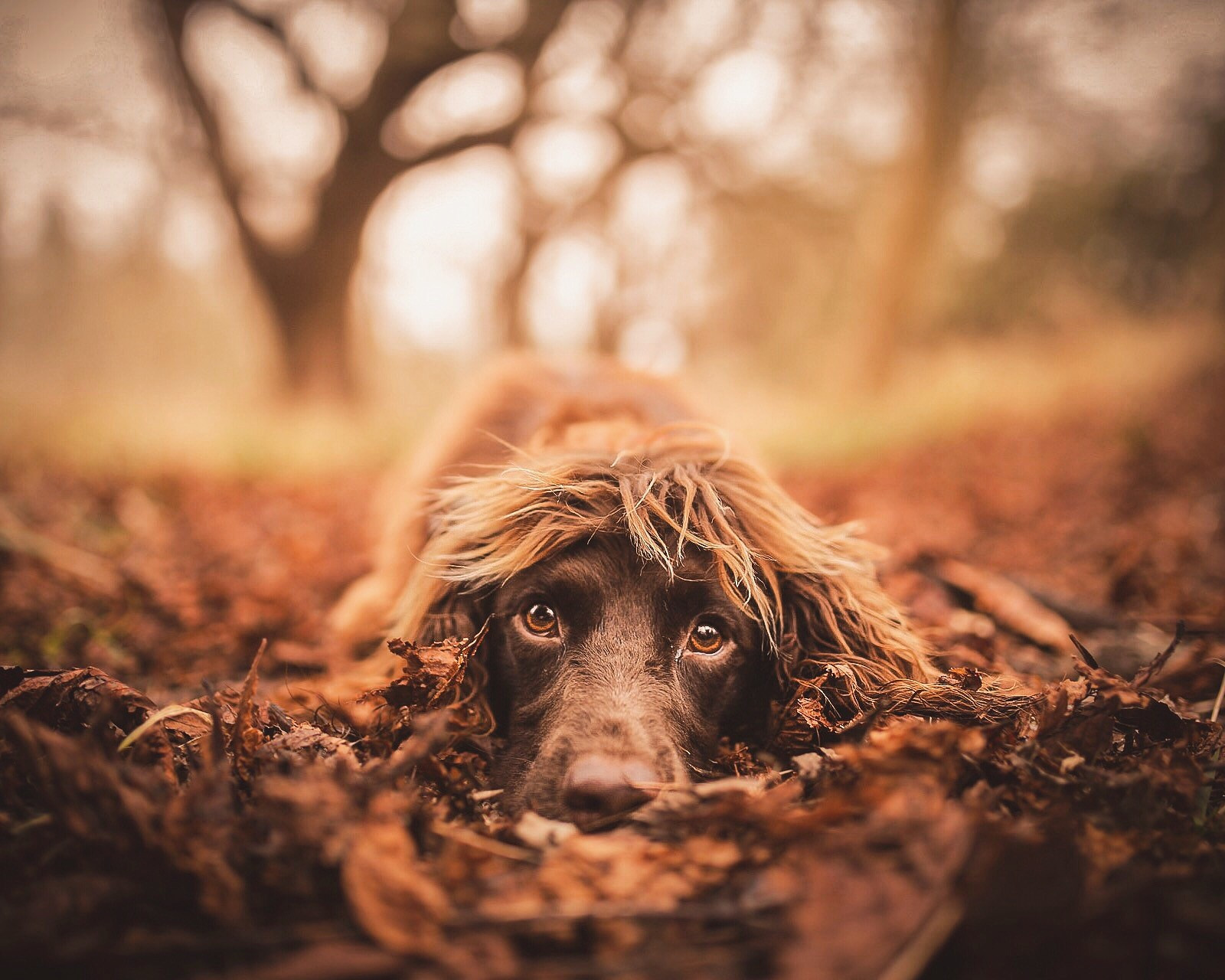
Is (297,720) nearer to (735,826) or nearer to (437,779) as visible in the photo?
(437,779)

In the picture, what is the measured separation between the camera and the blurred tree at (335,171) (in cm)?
973

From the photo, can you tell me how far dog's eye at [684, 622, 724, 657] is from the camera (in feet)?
7.80

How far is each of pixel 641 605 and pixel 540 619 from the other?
0.33 meters

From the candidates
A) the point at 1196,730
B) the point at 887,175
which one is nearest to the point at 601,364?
the point at 1196,730

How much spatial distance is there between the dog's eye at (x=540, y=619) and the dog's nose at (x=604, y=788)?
0.62m

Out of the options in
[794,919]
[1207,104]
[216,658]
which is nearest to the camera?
[794,919]

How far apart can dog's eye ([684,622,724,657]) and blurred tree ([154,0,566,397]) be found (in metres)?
9.88

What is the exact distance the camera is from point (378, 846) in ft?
4.29

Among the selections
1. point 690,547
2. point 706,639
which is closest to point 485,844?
point 706,639

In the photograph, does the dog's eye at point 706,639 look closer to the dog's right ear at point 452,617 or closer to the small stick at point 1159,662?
the dog's right ear at point 452,617

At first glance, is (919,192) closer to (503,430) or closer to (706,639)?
(503,430)

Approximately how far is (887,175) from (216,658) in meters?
13.5

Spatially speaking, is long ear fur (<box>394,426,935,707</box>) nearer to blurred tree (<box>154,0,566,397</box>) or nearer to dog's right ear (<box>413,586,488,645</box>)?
dog's right ear (<box>413,586,488,645</box>)

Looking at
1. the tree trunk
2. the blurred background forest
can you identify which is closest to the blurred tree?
the blurred background forest
